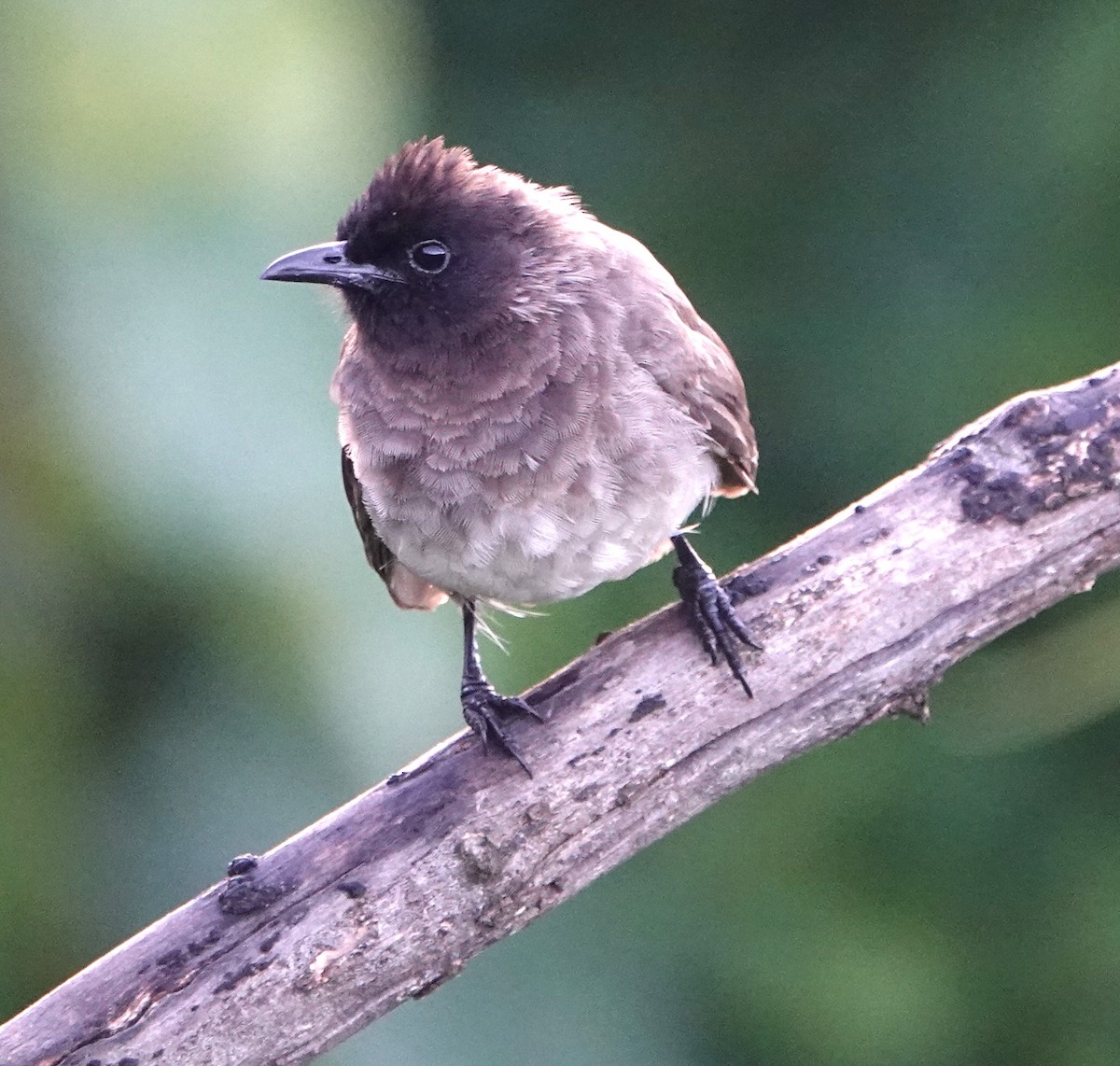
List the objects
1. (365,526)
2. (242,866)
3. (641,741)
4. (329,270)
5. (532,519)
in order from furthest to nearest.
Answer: (365,526)
(329,270)
(532,519)
(641,741)
(242,866)

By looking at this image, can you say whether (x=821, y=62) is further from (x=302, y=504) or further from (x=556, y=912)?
(x=556, y=912)

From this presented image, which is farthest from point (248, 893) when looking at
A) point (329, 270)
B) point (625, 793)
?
point (329, 270)

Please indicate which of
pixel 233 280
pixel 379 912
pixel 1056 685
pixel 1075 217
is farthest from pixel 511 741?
pixel 1075 217

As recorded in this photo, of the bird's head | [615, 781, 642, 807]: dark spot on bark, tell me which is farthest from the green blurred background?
[615, 781, 642, 807]: dark spot on bark

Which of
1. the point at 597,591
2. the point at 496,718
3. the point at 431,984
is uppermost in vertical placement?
the point at 496,718

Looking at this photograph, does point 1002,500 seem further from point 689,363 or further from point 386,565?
point 386,565

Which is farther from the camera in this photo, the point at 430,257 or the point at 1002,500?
the point at 430,257

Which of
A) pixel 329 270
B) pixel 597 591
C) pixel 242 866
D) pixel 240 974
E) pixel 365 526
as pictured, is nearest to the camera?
pixel 240 974
